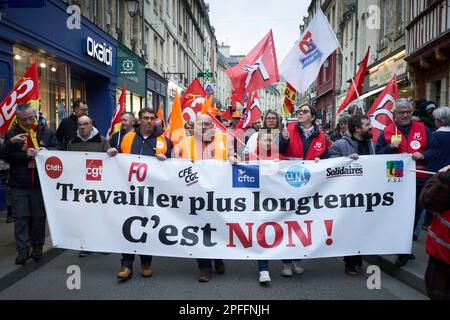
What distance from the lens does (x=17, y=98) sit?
17.9ft

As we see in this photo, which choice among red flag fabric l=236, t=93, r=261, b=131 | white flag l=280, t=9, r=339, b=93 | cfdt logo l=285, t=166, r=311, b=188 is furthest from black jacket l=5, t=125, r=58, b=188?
red flag fabric l=236, t=93, r=261, b=131

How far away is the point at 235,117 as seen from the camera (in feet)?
42.1

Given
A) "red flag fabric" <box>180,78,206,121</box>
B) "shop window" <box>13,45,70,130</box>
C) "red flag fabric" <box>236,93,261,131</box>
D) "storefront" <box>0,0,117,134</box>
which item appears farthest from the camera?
"red flag fabric" <box>180,78,206,121</box>

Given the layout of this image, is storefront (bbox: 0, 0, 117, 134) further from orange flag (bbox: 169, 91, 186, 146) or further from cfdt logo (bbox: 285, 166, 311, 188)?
cfdt logo (bbox: 285, 166, 311, 188)

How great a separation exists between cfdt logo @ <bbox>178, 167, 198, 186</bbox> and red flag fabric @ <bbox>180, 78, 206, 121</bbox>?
5342mm

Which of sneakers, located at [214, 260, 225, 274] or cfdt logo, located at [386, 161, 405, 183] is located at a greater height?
cfdt logo, located at [386, 161, 405, 183]

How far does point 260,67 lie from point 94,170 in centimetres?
420

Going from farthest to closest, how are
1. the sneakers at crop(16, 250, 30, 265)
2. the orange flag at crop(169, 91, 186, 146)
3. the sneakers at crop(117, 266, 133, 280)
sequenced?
the orange flag at crop(169, 91, 186, 146), the sneakers at crop(16, 250, 30, 265), the sneakers at crop(117, 266, 133, 280)

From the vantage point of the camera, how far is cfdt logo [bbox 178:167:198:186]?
16.5 ft

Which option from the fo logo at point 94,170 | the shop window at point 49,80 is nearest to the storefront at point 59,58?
the shop window at point 49,80

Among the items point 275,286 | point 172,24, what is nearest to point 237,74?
point 275,286

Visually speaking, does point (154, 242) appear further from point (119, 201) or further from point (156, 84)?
point (156, 84)

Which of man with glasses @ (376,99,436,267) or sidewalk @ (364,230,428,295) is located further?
man with glasses @ (376,99,436,267)
